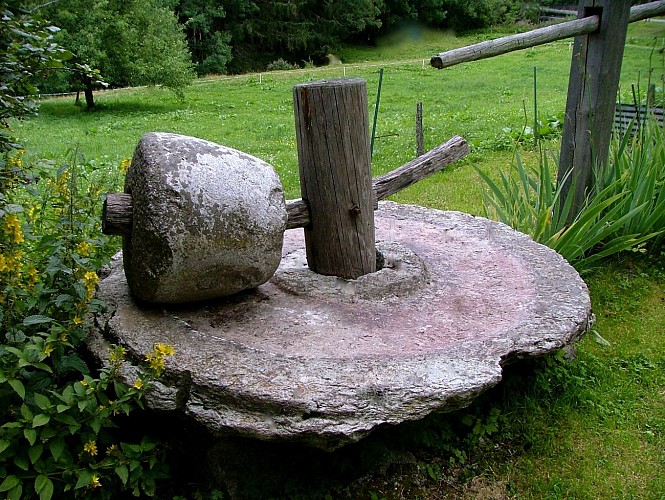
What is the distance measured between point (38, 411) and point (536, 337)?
1.86 m

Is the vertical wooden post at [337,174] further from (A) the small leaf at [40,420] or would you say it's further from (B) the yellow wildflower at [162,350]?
(A) the small leaf at [40,420]

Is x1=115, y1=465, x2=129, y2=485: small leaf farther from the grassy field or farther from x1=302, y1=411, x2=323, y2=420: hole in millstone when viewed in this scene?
x1=302, y1=411, x2=323, y2=420: hole in millstone

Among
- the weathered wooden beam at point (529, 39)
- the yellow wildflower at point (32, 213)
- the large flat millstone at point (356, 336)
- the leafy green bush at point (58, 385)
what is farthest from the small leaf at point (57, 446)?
the weathered wooden beam at point (529, 39)

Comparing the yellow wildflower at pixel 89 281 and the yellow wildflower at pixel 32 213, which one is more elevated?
the yellow wildflower at pixel 32 213

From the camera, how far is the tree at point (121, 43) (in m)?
15.2

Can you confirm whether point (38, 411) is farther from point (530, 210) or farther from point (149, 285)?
point (530, 210)

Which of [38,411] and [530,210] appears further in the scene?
[530,210]

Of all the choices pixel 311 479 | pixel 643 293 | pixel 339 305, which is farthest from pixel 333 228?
pixel 643 293

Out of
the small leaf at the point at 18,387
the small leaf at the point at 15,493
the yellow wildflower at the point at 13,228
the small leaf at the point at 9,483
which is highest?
the yellow wildflower at the point at 13,228

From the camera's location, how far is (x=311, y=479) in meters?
2.71

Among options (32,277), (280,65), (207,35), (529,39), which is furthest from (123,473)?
(207,35)

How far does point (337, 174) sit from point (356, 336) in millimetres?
782

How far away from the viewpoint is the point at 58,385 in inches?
101

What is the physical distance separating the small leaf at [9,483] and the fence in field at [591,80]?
325cm
